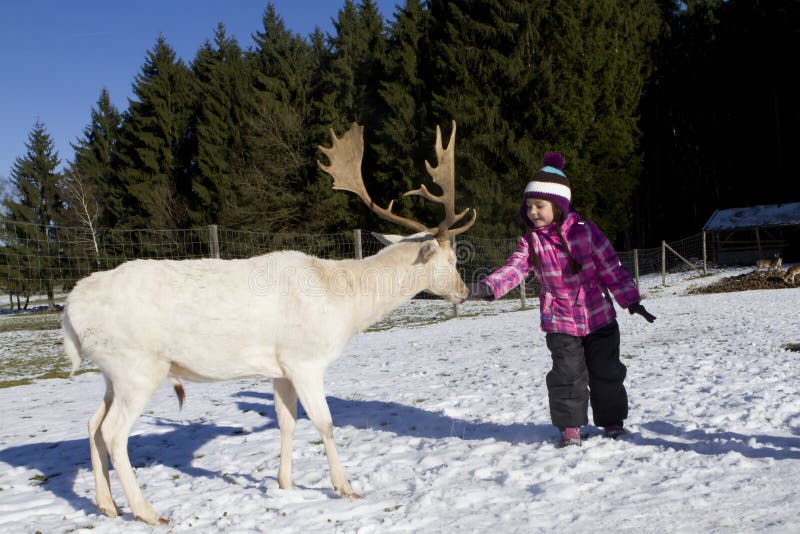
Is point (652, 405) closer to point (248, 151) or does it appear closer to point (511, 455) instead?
point (511, 455)

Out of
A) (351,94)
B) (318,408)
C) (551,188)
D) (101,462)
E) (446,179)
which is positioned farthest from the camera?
(351,94)

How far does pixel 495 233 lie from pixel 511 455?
911 inches

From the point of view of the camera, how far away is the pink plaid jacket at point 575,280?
186 inches

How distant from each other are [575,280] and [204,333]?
9.43 ft

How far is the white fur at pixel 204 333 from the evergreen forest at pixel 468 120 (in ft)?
75.4

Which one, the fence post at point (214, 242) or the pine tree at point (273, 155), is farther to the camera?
the pine tree at point (273, 155)

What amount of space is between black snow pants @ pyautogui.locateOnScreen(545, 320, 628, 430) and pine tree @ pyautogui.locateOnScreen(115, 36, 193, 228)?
39.0m

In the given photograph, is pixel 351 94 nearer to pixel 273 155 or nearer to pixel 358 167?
pixel 273 155

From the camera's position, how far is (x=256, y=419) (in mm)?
6148

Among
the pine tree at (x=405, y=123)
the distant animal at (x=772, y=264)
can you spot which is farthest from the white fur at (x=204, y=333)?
the distant animal at (x=772, y=264)

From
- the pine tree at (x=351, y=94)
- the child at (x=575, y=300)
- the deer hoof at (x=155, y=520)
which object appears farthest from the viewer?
the pine tree at (x=351, y=94)

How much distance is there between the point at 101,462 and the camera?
4.03m

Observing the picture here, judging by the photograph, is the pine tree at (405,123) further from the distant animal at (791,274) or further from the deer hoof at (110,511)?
the deer hoof at (110,511)

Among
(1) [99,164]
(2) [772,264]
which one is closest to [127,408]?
(2) [772,264]
